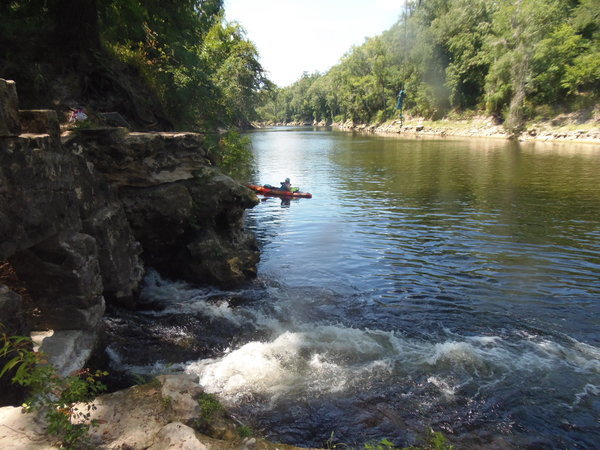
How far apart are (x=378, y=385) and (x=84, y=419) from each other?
12.4ft

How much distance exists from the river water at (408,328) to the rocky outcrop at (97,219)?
2.81 ft

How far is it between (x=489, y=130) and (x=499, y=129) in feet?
5.53

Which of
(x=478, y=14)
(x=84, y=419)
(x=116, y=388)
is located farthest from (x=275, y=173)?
(x=478, y=14)

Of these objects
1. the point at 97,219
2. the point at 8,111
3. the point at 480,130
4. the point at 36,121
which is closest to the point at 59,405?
the point at 8,111

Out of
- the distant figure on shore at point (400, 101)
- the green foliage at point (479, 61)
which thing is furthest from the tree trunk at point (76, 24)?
the distant figure on shore at point (400, 101)

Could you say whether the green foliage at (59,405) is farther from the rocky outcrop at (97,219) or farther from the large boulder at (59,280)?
the large boulder at (59,280)

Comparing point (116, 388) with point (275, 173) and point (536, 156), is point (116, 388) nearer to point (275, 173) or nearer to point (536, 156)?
point (275, 173)

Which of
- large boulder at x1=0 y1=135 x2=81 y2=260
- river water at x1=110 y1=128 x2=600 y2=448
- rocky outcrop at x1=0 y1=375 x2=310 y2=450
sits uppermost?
large boulder at x1=0 y1=135 x2=81 y2=260

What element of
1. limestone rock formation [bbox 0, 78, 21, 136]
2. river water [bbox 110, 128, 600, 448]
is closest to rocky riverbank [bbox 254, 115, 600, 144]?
river water [bbox 110, 128, 600, 448]

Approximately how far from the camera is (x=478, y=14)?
56.5m

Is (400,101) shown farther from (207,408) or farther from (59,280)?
(207,408)

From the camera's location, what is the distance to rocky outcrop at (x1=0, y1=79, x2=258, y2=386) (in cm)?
454

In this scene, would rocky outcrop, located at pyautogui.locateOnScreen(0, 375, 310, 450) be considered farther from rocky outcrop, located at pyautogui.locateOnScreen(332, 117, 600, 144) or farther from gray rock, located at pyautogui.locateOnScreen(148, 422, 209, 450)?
rocky outcrop, located at pyautogui.locateOnScreen(332, 117, 600, 144)

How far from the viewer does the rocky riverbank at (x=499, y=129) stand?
39500 mm
